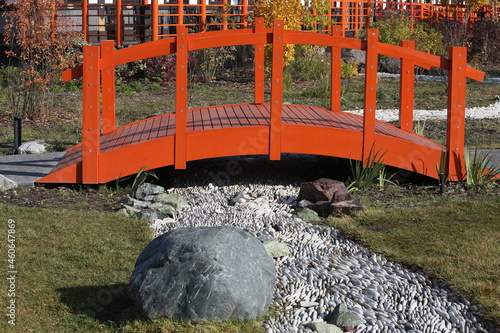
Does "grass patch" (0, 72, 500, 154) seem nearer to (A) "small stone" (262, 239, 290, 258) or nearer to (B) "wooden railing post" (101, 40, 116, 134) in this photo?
(B) "wooden railing post" (101, 40, 116, 134)

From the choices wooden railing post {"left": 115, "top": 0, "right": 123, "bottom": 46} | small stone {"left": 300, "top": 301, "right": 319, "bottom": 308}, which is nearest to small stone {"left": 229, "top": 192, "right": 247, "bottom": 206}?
small stone {"left": 300, "top": 301, "right": 319, "bottom": 308}

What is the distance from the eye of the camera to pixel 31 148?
352 inches

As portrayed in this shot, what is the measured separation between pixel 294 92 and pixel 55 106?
13.5ft

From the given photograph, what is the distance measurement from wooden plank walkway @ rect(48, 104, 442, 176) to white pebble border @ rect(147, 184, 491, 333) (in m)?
1.25

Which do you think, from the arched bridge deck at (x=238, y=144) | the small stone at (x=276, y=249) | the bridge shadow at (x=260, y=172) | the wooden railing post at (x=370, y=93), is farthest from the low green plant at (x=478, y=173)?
the small stone at (x=276, y=249)

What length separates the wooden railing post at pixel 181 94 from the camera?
7.11m

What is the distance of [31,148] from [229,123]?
2584mm

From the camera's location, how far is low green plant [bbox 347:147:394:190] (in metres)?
7.48

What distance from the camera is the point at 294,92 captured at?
1397 centimetres

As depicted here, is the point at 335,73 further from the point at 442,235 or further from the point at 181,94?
the point at 442,235

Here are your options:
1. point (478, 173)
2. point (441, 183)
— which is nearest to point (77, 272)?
point (441, 183)

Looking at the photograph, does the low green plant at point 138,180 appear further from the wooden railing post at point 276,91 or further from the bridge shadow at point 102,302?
the bridge shadow at point 102,302

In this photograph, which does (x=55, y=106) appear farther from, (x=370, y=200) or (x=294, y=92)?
(x=370, y=200)

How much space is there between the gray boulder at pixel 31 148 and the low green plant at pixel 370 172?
141 inches
